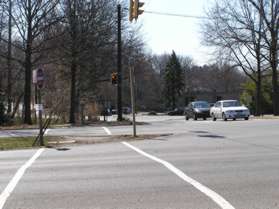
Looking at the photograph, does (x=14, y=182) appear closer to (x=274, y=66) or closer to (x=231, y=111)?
(x=231, y=111)

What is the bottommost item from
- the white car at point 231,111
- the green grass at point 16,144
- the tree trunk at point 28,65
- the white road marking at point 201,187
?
the white road marking at point 201,187

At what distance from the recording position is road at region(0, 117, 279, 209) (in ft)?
30.6

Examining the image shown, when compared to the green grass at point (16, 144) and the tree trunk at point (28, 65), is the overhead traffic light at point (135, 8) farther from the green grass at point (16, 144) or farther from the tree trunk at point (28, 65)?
the tree trunk at point (28, 65)

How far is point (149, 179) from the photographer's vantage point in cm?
1179

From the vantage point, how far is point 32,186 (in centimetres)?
1134

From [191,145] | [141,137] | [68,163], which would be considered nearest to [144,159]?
[68,163]

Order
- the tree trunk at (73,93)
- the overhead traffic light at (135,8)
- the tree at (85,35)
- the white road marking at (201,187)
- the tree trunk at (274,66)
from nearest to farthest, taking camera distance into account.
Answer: the white road marking at (201,187), the overhead traffic light at (135,8), the tree at (85,35), the tree trunk at (73,93), the tree trunk at (274,66)

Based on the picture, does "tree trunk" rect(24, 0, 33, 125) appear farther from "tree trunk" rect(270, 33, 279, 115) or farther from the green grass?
"tree trunk" rect(270, 33, 279, 115)

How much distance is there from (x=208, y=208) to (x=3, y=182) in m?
5.09

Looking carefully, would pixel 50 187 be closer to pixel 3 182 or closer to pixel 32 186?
pixel 32 186

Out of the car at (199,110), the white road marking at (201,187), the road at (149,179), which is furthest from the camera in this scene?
the car at (199,110)

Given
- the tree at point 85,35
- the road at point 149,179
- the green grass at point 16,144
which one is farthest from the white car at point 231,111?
the road at point 149,179

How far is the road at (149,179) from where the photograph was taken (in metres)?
9.31

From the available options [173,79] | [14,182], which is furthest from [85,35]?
[173,79]
